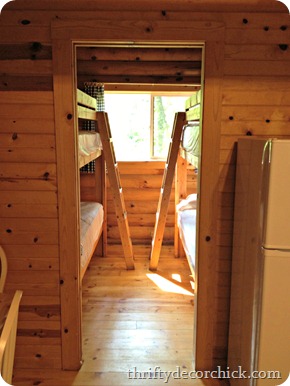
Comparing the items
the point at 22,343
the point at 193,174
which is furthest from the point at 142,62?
the point at 22,343

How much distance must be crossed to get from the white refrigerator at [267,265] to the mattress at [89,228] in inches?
54.8

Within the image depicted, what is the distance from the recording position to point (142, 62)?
3.55 metres

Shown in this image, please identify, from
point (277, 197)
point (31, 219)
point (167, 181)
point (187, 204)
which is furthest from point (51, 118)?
point (187, 204)

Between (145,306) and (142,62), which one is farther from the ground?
(142,62)

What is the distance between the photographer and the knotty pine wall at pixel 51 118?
192 cm

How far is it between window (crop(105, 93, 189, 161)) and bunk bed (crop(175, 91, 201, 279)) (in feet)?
2.68

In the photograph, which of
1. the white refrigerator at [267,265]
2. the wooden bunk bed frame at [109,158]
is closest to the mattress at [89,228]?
the wooden bunk bed frame at [109,158]

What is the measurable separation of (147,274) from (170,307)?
0.79 metres

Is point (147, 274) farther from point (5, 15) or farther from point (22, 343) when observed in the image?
point (5, 15)

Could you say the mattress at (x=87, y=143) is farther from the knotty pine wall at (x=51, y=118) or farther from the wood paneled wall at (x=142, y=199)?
the wood paneled wall at (x=142, y=199)

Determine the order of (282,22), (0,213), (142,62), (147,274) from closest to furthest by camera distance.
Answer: (282,22) < (0,213) < (142,62) < (147,274)

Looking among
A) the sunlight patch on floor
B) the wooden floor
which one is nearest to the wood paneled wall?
the wooden floor

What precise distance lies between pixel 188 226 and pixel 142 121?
6.67 feet

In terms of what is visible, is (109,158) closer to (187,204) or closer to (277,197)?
(187,204)
